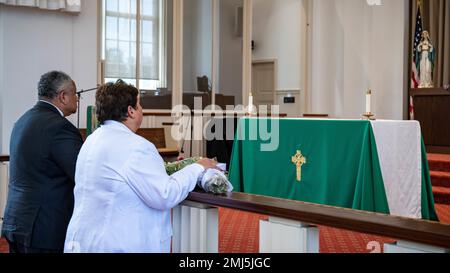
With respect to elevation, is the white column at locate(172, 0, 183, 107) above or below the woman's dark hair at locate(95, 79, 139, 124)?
above

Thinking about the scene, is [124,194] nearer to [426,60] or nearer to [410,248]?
[410,248]

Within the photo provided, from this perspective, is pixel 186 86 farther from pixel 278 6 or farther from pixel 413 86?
pixel 413 86

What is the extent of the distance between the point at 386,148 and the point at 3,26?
4568 millimetres

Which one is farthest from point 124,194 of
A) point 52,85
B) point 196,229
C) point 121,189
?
point 52,85

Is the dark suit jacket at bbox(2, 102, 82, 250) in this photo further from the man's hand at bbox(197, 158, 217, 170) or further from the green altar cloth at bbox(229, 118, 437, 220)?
the green altar cloth at bbox(229, 118, 437, 220)

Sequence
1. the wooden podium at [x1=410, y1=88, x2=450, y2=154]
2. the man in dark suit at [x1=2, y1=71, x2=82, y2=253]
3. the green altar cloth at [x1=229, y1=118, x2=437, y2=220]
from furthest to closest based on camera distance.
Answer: the wooden podium at [x1=410, y1=88, x2=450, y2=154]
the green altar cloth at [x1=229, y1=118, x2=437, y2=220]
the man in dark suit at [x1=2, y1=71, x2=82, y2=253]

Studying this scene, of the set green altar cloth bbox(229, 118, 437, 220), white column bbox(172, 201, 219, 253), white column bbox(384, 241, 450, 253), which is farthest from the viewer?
green altar cloth bbox(229, 118, 437, 220)

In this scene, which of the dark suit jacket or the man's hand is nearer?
the man's hand

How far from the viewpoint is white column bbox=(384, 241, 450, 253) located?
131 cm

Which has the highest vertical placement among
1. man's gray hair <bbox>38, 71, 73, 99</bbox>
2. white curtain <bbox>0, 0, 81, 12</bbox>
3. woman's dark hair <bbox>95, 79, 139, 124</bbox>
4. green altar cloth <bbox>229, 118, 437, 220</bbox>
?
white curtain <bbox>0, 0, 81, 12</bbox>

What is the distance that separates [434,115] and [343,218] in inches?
310

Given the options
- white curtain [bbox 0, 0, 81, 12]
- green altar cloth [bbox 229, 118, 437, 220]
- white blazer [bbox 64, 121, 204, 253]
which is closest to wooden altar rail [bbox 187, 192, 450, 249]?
white blazer [bbox 64, 121, 204, 253]

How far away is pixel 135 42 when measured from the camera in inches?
A: 372

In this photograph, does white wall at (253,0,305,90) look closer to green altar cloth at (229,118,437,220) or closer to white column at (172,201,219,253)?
green altar cloth at (229,118,437,220)
